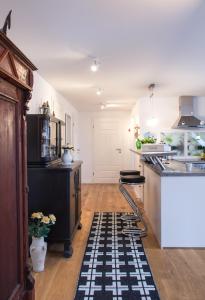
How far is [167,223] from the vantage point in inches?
131

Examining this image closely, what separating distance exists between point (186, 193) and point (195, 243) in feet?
1.98

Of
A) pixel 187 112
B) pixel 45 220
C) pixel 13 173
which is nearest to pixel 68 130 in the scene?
pixel 187 112

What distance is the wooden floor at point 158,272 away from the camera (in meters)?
2.34

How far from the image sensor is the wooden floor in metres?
2.34

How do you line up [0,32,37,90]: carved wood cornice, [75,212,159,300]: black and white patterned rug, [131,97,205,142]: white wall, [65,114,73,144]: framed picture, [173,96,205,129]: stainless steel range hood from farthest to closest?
[65,114,73,144]: framed picture → [131,97,205,142]: white wall → [173,96,205,129]: stainless steel range hood → [75,212,159,300]: black and white patterned rug → [0,32,37,90]: carved wood cornice

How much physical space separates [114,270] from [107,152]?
19.5ft

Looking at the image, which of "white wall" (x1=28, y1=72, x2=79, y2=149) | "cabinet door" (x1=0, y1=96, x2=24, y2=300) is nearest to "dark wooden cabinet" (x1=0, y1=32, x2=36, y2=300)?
"cabinet door" (x1=0, y1=96, x2=24, y2=300)

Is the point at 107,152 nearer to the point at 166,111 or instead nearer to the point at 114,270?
the point at 166,111

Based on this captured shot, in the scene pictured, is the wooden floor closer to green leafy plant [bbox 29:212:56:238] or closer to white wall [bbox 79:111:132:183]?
green leafy plant [bbox 29:212:56:238]

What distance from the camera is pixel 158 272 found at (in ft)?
8.89

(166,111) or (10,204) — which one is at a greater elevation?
(166,111)

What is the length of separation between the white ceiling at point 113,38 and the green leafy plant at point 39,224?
1.75 m

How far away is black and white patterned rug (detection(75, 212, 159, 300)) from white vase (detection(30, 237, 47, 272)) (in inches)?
16.5

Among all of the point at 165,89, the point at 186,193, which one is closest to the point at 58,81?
the point at 165,89
